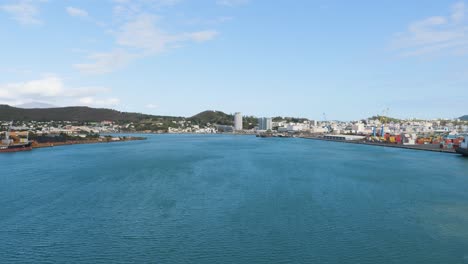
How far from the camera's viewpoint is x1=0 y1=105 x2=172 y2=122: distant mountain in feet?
139

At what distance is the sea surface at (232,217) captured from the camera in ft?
13.0

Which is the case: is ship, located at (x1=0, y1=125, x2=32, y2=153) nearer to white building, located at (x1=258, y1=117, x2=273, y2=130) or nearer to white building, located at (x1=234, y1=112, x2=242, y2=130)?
white building, located at (x1=258, y1=117, x2=273, y2=130)

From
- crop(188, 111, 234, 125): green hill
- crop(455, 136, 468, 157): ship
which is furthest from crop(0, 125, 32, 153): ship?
crop(188, 111, 234, 125): green hill

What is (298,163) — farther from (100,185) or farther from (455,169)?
(100,185)

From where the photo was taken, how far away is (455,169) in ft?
33.0

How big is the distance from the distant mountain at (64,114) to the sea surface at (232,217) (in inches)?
1476

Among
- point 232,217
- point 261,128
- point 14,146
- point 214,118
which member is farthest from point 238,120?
point 232,217

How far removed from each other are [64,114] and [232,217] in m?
50.4

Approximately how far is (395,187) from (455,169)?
12.0 ft

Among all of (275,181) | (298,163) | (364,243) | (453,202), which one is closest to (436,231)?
(364,243)

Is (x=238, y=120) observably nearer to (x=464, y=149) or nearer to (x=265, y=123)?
(x=265, y=123)

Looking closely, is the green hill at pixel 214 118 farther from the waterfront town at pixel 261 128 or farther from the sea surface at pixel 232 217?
the sea surface at pixel 232 217

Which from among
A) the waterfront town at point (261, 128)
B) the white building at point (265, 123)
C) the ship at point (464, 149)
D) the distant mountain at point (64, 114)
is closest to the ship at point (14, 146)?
the waterfront town at point (261, 128)

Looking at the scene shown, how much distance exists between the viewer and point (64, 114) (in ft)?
164
